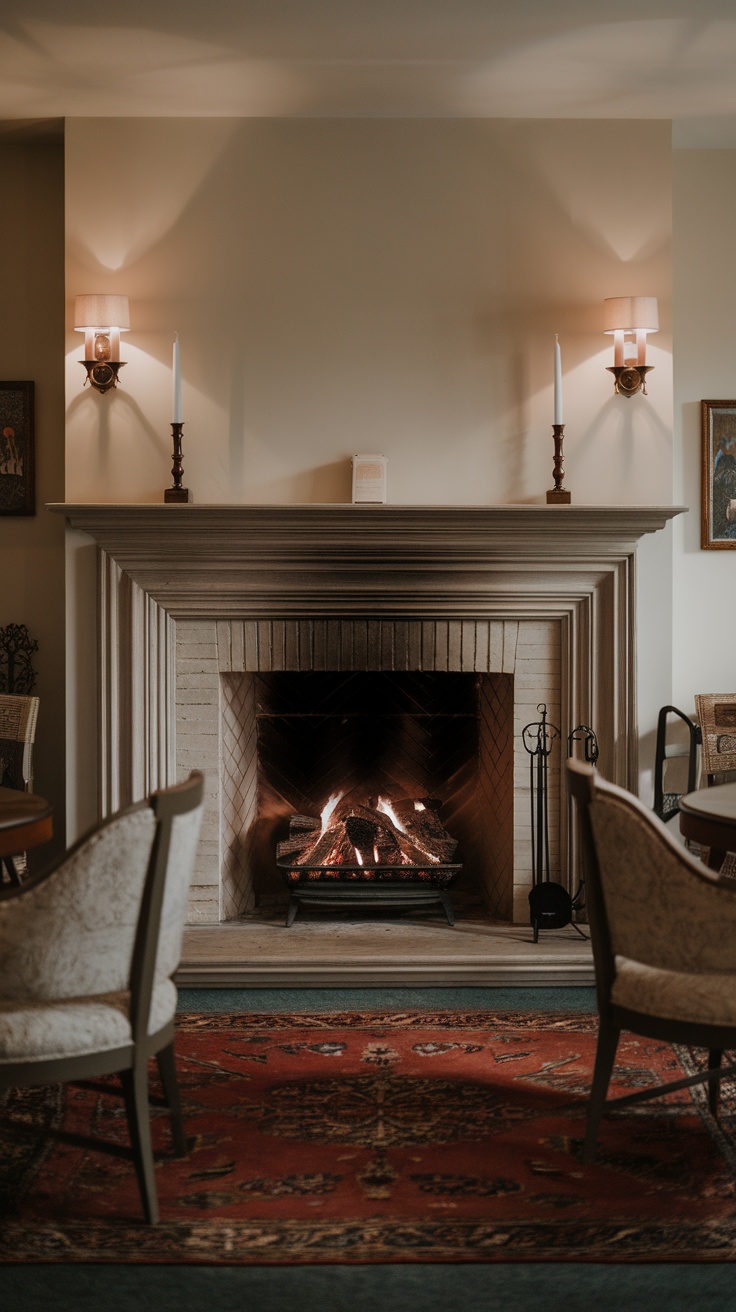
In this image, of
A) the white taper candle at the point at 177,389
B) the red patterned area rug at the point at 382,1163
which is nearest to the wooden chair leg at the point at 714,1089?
the red patterned area rug at the point at 382,1163

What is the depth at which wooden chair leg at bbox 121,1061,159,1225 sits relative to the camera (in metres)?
2.07

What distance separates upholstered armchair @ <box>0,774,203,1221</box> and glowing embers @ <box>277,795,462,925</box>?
5.91 ft

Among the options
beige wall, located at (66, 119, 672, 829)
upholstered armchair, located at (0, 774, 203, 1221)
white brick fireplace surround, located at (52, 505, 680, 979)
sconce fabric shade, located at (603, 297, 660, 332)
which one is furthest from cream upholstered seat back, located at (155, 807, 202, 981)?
sconce fabric shade, located at (603, 297, 660, 332)

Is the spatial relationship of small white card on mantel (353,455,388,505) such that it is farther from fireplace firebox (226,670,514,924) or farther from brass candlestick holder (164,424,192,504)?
fireplace firebox (226,670,514,924)

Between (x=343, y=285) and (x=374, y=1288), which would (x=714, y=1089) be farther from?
(x=343, y=285)

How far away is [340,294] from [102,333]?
2.61 ft

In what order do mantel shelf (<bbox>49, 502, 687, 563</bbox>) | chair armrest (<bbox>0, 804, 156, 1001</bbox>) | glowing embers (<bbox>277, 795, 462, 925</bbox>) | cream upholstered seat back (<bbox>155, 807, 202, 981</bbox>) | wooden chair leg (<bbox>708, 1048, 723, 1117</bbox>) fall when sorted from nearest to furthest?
chair armrest (<bbox>0, 804, 156, 1001</bbox>)
cream upholstered seat back (<bbox>155, 807, 202, 981</bbox>)
wooden chair leg (<bbox>708, 1048, 723, 1117</bbox>)
mantel shelf (<bbox>49, 502, 687, 563</bbox>)
glowing embers (<bbox>277, 795, 462, 925</bbox>)

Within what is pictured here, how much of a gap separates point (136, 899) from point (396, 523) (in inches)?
74.3

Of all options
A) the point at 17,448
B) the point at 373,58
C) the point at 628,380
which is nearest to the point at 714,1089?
the point at 628,380

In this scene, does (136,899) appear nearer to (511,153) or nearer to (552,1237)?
(552,1237)

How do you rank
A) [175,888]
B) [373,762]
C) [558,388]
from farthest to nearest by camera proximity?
[373,762] < [558,388] < [175,888]

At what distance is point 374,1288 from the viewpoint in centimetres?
192

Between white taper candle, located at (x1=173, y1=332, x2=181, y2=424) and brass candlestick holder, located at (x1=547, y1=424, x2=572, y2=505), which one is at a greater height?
white taper candle, located at (x1=173, y1=332, x2=181, y2=424)

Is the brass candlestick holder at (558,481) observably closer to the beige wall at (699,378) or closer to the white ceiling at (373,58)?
the beige wall at (699,378)
